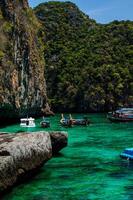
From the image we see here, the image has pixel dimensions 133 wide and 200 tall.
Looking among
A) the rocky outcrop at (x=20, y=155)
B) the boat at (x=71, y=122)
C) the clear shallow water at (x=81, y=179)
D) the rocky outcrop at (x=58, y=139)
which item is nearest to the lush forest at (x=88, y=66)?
the boat at (x=71, y=122)

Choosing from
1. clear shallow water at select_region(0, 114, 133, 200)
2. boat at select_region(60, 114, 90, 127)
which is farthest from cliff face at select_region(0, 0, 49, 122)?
clear shallow water at select_region(0, 114, 133, 200)

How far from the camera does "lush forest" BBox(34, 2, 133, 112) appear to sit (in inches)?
5635

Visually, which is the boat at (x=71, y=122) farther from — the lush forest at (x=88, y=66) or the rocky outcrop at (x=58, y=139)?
the lush forest at (x=88, y=66)

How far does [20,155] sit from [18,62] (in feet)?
208

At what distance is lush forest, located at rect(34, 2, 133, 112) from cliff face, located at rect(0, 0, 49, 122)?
1268 inches

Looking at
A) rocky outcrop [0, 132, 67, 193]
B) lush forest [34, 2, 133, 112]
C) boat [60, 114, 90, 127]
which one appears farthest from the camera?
lush forest [34, 2, 133, 112]

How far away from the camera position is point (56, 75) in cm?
16100

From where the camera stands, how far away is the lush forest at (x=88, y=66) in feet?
470

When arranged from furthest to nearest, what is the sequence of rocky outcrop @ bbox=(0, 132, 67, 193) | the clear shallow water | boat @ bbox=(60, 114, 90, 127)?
boat @ bbox=(60, 114, 90, 127)
the clear shallow water
rocky outcrop @ bbox=(0, 132, 67, 193)

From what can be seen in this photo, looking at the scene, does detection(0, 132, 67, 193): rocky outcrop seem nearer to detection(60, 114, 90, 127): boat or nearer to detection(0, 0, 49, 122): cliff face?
detection(60, 114, 90, 127): boat

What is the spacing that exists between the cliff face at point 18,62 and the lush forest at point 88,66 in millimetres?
32208

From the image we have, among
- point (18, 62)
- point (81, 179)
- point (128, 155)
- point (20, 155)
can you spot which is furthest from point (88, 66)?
point (20, 155)

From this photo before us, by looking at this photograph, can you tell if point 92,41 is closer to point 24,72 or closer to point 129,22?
point 129,22

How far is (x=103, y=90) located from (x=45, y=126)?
71.9m
